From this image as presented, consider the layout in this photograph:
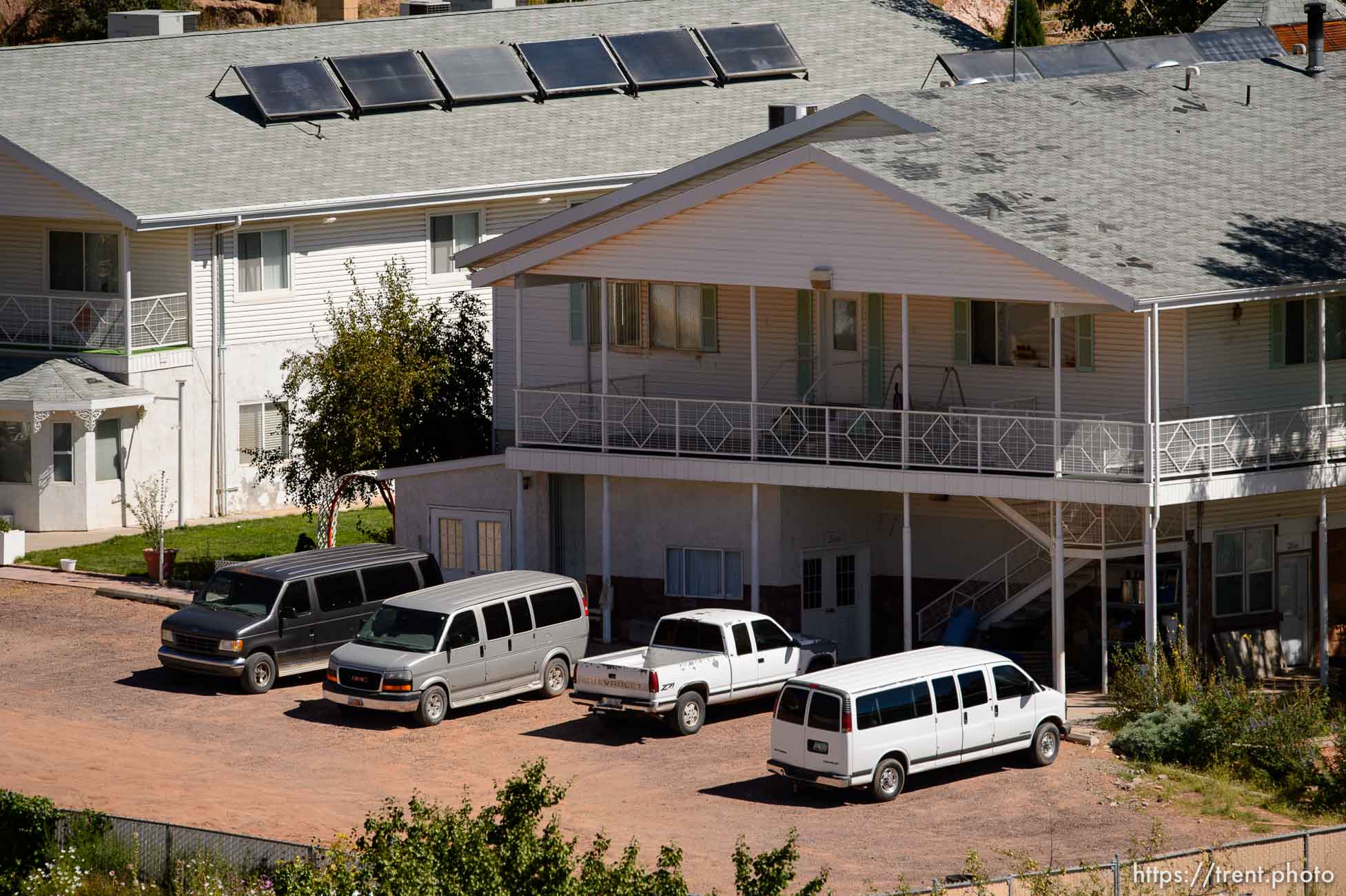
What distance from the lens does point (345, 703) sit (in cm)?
3103

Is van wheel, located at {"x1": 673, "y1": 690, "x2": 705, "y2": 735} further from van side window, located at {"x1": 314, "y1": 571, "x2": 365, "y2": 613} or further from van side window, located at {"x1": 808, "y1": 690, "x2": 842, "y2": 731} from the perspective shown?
van side window, located at {"x1": 314, "y1": 571, "x2": 365, "y2": 613}

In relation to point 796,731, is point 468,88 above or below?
above

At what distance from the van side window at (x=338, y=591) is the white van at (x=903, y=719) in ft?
28.3

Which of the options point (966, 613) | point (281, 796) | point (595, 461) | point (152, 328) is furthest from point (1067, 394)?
point (152, 328)

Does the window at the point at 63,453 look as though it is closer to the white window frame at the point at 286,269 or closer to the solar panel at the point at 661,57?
the white window frame at the point at 286,269

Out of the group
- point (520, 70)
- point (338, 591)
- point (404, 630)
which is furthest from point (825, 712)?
point (520, 70)

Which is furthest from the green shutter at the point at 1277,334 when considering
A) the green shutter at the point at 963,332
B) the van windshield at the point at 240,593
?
the van windshield at the point at 240,593

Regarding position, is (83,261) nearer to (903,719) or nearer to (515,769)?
(515,769)

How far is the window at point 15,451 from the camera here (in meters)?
43.7

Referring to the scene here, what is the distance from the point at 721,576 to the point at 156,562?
10351 millimetres

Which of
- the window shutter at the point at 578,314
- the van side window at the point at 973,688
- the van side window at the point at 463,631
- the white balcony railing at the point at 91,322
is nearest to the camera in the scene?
the van side window at the point at 973,688

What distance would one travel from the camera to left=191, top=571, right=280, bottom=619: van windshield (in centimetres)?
3278

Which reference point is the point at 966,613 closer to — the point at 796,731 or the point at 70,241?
the point at 796,731

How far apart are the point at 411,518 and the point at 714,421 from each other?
19.4ft
